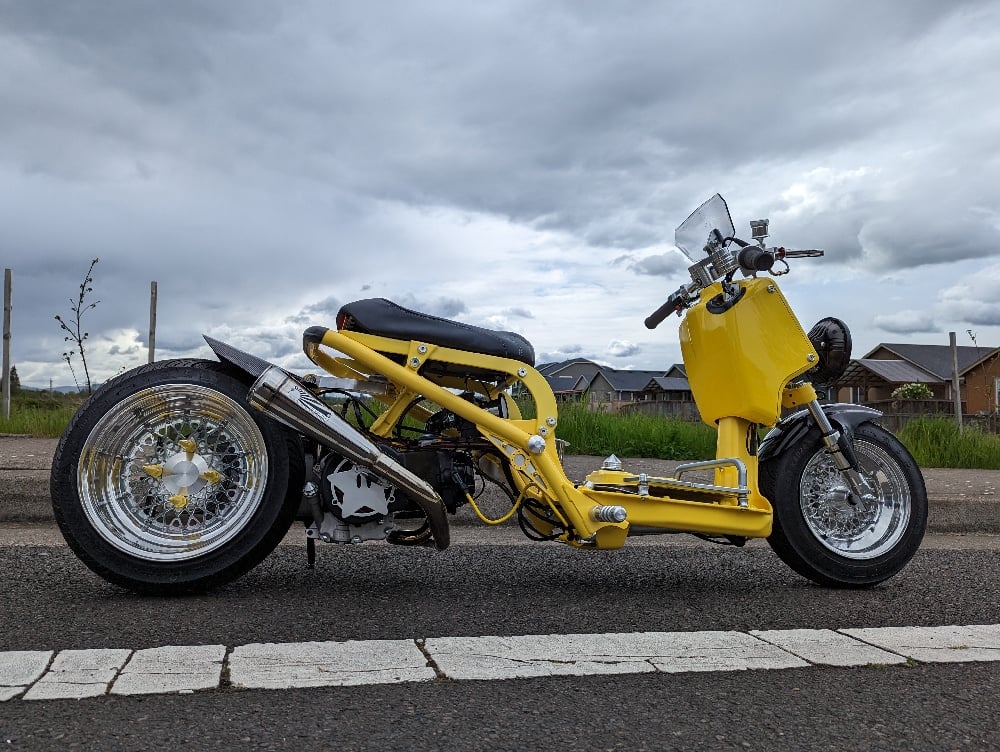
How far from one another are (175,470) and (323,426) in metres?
0.59

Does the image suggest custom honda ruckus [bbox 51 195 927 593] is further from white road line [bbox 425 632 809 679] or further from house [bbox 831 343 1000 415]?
house [bbox 831 343 1000 415]

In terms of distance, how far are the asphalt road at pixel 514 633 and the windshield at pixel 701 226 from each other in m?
1.49

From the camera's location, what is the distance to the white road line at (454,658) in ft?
7.40

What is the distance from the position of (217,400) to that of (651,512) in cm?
172

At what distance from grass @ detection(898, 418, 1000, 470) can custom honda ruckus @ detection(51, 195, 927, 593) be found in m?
7.05

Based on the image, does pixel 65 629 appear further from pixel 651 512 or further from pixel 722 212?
pixel 722 212

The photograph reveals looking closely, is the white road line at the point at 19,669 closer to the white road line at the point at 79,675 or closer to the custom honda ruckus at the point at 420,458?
the white road line at the point at 79,675

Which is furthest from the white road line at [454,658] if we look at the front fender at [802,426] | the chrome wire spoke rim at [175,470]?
the front fender at [802,426]

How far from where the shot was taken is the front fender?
394 cm

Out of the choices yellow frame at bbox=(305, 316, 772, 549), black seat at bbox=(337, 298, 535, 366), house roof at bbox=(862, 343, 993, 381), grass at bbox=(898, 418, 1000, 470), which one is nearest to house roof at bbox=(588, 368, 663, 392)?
house roof at bbox=(862, 343, 993, 381)

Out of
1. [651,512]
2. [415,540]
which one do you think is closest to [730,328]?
[651,512]

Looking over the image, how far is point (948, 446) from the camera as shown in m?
10.6

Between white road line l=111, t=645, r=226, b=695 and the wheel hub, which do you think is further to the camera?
the wheel hub

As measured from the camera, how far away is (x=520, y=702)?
220cm
